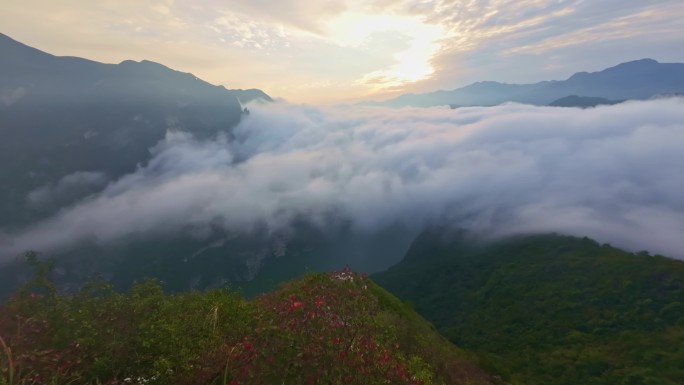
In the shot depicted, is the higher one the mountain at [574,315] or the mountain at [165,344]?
the mountain at [165,344]

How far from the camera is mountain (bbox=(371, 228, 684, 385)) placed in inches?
3233

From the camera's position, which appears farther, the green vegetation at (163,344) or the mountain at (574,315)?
the mountain at (574,315)

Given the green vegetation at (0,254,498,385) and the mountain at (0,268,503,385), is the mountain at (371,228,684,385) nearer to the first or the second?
the mountain at (0,268,503,385)

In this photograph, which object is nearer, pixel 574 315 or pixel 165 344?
pixel 165 344

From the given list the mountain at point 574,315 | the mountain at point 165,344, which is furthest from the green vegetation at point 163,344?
the mountain at point 574,315

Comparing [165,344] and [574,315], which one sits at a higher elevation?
[165,344]

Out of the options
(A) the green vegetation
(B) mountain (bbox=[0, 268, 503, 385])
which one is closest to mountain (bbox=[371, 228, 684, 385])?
(B) mountain (bbox=[0, 268, 503, 385])

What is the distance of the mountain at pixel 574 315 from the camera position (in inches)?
3233

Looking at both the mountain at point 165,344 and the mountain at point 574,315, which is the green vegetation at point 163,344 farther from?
the mountain at point 574,315

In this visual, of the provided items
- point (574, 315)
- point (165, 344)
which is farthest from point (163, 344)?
point (574, 315)

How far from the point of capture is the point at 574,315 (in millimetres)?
124812

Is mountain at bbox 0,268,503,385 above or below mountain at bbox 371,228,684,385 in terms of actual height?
above

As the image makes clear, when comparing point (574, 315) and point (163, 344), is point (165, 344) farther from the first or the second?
point (574, 315)

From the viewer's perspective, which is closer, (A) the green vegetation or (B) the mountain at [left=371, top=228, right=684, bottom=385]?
(A) the green vegetation
